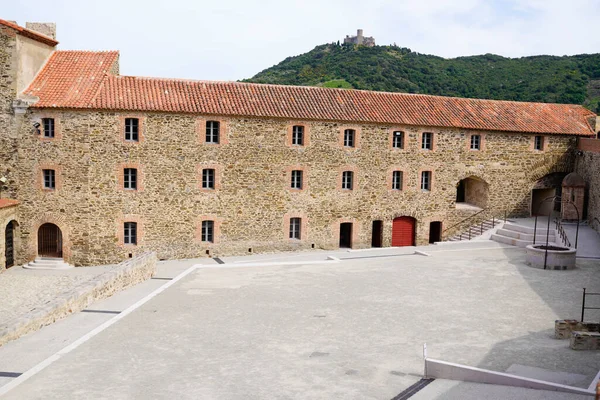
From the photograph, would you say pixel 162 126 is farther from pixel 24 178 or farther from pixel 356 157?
pixel 356 157

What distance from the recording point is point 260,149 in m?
27.9

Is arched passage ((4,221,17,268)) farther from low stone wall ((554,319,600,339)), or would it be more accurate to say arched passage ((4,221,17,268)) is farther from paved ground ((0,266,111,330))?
low stone wall ((554,319,600,339))

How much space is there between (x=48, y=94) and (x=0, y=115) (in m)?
2.32

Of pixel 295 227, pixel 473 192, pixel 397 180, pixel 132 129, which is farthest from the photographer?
pixel 473 192

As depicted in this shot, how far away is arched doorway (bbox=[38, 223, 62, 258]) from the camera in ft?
89.2

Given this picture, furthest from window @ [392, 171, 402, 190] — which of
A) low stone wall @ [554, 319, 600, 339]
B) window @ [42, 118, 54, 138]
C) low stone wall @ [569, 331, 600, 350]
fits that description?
low stone wall @ [569, 331, 600, 350]

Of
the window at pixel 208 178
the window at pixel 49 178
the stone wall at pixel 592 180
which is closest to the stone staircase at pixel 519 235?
the stone wall at pixel 592 180

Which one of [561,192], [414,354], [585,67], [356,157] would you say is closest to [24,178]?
[356,157]

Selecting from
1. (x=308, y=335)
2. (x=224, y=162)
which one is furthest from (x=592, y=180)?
(x=308, y=335)

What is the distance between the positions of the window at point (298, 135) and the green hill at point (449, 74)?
29.1m

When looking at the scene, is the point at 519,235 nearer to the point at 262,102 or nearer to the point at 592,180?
the point at 592,180

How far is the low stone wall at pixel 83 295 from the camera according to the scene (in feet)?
45.9

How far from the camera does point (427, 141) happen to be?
30.7 m

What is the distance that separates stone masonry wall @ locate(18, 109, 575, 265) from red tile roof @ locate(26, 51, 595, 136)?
1.69ft
